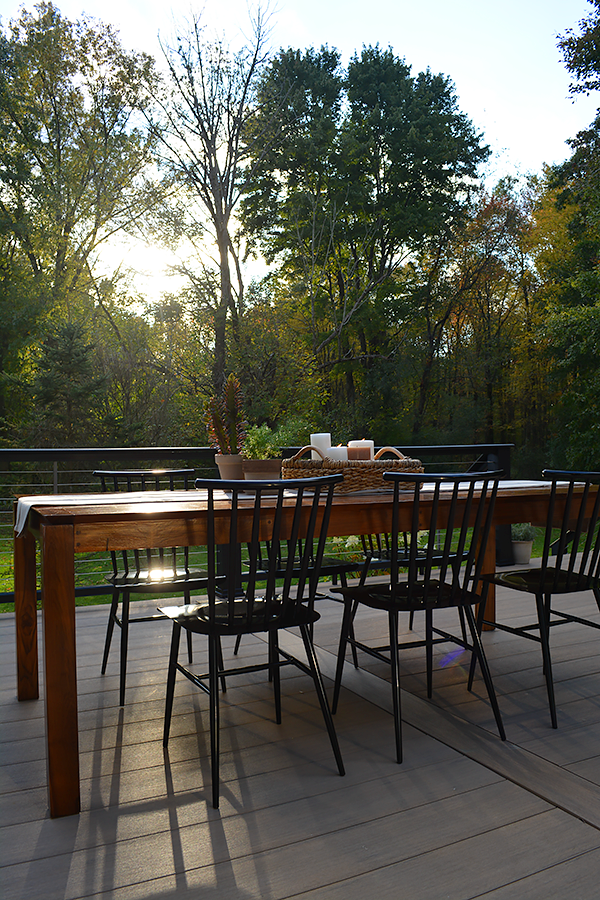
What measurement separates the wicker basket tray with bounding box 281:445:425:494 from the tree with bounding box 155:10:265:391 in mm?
8378

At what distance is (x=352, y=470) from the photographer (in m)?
2.58

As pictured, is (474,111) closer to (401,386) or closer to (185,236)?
(401,386)

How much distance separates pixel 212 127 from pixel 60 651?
10.3 meters

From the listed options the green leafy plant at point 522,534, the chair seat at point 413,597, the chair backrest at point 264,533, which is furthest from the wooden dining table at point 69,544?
the green leafy plant at point 522,534

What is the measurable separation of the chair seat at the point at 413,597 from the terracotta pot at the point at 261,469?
0.61 meters

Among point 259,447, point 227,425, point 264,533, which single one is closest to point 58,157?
point 227,425

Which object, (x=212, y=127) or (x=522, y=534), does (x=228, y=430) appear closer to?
(x=522, y=534)

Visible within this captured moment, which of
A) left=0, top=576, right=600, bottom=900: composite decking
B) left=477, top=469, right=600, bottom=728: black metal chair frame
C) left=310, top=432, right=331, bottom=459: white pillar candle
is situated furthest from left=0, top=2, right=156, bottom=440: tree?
left=477, top=469, right=600, bottom=728: black metal chair frame

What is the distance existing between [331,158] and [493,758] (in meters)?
14.5

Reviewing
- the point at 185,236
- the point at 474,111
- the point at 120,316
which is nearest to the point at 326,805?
the point at 185,236

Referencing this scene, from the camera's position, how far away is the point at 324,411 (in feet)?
47.2

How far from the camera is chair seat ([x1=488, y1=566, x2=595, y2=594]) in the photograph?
237cm

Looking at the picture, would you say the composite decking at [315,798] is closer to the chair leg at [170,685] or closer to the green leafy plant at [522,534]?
the chair leg at [170,685]

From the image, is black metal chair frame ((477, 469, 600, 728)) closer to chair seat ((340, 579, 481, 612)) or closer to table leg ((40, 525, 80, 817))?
chair seat ((340, 579, 481, 612))
